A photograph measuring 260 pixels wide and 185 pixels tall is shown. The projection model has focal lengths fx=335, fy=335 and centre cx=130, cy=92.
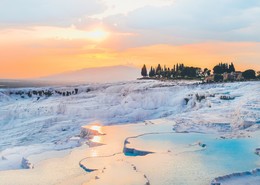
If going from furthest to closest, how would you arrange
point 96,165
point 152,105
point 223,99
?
point 152,105, point 223,99, point 96,165

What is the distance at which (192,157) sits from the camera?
1235 centimetres

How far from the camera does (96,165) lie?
11.8 metres

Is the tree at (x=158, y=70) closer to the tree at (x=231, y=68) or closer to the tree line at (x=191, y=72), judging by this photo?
the tree line at (x=191, y=72)

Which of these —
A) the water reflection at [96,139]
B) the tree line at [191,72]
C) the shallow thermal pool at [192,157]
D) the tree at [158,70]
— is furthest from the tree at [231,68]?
the water reflection at [96,139]

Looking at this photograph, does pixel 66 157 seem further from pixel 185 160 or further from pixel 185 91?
pixel 185 91

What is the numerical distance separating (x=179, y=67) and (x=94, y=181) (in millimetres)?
64765

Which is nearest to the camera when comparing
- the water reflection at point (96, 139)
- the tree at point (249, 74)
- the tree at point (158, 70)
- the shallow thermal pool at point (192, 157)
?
the shallow thermal pool at point (192, 157)

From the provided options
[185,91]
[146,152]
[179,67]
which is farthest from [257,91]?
[179,67]

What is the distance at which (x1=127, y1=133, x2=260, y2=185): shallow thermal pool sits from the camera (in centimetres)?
1030

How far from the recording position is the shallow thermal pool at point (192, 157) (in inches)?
406

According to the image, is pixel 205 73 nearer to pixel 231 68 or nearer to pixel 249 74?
pixel 231 68

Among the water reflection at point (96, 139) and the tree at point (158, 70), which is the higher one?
the tree at point (158, 70)

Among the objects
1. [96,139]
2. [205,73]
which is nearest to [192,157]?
[96,139]

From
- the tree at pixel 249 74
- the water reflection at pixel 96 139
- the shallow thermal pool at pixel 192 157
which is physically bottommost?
the water reflection at pixel 96 139
